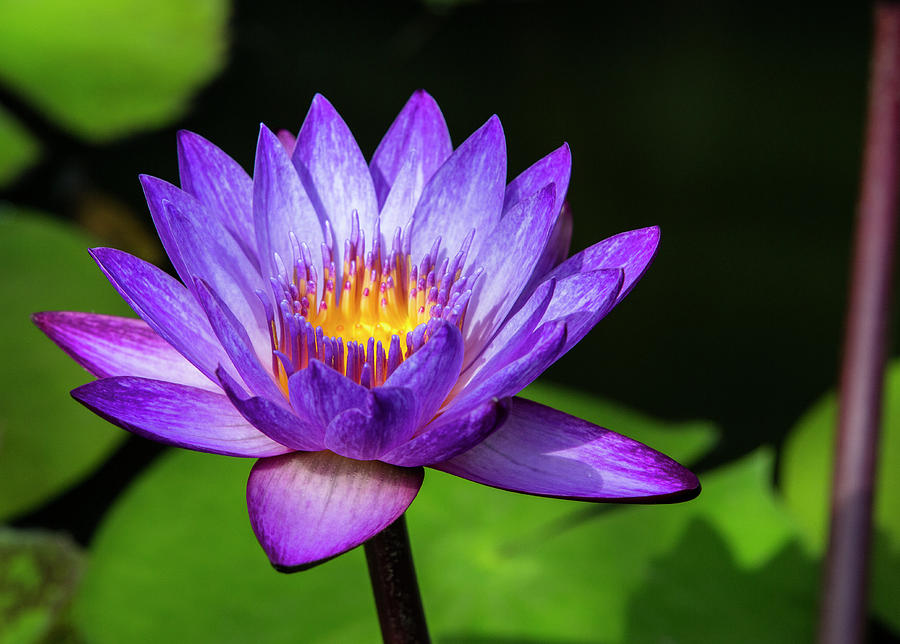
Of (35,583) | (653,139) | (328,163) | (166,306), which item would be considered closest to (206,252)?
(166,306)

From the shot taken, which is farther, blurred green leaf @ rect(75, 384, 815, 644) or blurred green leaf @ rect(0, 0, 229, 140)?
blurred green leaf @ rect(0, 0, 229, 140)

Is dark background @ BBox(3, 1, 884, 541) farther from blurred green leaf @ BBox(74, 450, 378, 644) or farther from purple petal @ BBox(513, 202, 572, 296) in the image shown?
purple petal @ BBox(513, 202, 572, 296)

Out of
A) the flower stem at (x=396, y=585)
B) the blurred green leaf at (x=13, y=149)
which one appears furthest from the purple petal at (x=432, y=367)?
the blurred green leaf at (x=13, y=149)

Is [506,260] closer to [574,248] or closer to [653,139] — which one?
[574,248]

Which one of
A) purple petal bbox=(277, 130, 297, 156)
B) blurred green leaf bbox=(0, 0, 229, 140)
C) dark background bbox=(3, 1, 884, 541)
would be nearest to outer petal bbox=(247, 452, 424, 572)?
purple petal bbox=(277, 130, 297, 156)

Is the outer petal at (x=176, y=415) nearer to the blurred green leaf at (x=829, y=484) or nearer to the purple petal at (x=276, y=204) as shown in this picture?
the purple petal at (x=276, y=204)

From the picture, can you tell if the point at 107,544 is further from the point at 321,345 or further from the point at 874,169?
the point at 874,169

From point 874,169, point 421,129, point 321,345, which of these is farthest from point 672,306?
point 321,345
